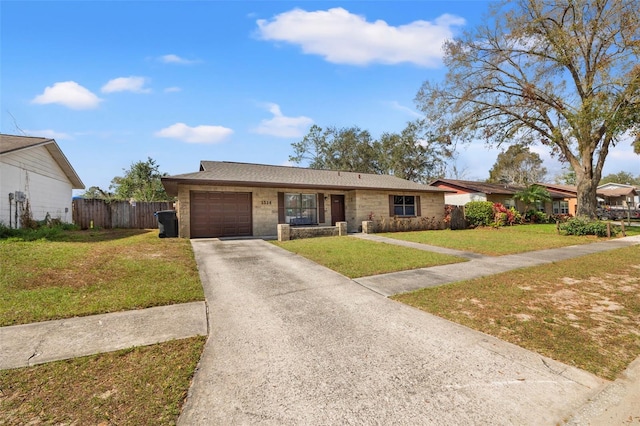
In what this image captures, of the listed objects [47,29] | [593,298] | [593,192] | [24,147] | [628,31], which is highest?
[628,31]

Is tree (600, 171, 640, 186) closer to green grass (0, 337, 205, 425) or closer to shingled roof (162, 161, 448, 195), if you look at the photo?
shingled roof (162, 161, 448, 195)

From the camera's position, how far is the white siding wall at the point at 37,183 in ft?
35.1

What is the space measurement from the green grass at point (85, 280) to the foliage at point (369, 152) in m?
34.2

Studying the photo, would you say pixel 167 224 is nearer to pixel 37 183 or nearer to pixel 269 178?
pixel 269 178

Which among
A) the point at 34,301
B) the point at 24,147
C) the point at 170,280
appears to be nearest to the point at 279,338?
the point at 170,280

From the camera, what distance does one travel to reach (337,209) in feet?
56.0

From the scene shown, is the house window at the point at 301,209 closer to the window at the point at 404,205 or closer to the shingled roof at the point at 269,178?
the shingled roof at the point at 269,178

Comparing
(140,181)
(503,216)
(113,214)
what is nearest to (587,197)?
(503,216)

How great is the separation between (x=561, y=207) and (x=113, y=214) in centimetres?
4112

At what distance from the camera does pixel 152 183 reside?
31.2m

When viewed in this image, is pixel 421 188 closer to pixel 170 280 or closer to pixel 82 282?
pixel 170 280

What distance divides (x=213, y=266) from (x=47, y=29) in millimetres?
8958

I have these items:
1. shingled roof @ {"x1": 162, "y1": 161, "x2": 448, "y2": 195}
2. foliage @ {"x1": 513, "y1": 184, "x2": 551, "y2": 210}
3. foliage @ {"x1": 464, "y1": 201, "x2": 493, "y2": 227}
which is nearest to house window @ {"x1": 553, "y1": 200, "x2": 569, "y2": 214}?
foliage @ {"x1": 513, "y1": 184, "x2": 551, "y2": 210}

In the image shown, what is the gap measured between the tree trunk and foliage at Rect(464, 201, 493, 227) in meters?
5.52
